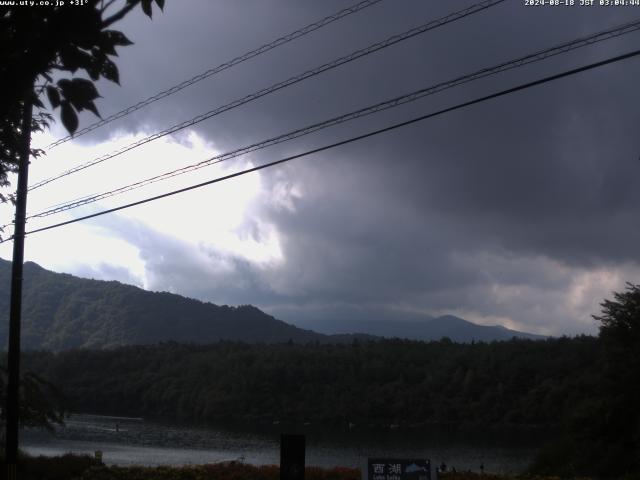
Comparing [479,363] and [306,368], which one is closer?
[479,363]

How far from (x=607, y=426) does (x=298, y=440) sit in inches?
748

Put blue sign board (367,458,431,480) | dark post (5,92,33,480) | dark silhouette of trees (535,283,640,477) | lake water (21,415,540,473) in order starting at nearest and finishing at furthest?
blue sign board (367,458,431,480), dark post (5,92,33,480), dark silhouette of trees (535,283,640,477), lake water (21,415,540,473)

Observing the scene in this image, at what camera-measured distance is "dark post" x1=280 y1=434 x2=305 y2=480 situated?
13.8 metres

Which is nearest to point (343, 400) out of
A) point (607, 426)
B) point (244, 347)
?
point (244, 347)

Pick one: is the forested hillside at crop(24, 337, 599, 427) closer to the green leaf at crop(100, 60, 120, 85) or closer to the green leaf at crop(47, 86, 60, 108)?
the green leaf at crop(100, 60, 120, 85)

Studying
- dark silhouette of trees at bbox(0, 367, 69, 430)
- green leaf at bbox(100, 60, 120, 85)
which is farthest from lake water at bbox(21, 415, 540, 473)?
green leaf at bbox(100, 60, 120, 85)

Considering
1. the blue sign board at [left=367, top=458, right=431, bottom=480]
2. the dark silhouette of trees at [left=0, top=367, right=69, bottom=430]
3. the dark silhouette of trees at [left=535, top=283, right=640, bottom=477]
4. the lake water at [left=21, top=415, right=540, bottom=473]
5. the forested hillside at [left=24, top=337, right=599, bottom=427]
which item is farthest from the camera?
the forested hillside at [left=24, top=337, right=599, bottom=427]

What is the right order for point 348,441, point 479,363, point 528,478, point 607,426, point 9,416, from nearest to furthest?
1. point 9,416
2. point 528,478
3. point 607,426
4. point 348,441
5. point 479,363

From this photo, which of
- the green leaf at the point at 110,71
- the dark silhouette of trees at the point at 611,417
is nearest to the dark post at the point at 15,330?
the green leaf at the point at 110,71

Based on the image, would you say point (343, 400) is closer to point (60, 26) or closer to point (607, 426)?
point (607, 426)

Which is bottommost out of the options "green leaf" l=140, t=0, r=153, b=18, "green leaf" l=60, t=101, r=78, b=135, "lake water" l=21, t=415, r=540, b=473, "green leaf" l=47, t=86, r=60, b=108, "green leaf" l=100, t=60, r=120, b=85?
"lake water" l=21, t=415, r=540, b=473

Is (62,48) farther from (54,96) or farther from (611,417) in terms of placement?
(611,417)

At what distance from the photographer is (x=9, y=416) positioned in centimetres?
1588

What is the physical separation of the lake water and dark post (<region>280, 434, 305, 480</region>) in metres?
26.1
